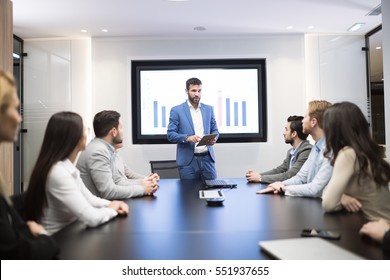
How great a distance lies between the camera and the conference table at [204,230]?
1.07 m

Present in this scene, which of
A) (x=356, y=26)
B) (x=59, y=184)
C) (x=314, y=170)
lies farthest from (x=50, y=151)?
(x=356, y=26)

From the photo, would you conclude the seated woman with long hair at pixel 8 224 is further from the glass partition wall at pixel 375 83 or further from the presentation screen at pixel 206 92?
the glass partition wall at pixel 375 83

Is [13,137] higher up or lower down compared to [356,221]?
higher up

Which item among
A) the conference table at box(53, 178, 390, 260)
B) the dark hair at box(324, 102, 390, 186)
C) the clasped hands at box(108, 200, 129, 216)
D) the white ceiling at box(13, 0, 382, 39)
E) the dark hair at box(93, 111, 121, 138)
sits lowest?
the conference table at box(53, 178, 390, 260)

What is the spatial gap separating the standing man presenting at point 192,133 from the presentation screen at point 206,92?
1.24m

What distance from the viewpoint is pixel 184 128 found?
389cm

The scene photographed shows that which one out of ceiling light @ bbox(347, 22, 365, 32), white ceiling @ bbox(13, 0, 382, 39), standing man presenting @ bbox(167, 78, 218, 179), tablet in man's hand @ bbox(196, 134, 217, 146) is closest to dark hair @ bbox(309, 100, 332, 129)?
tablet in man's hand @ bbox(196, 134, 217, 146)

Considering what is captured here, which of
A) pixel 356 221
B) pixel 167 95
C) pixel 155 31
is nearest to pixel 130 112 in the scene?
pixel 167 95

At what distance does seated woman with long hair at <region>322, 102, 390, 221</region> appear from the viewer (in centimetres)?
146

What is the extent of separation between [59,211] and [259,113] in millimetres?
4247

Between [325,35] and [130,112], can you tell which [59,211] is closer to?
[130,112]

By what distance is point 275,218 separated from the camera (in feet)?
4.94

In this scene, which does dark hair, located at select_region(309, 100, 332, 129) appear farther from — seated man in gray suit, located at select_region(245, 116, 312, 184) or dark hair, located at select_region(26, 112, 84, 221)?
dark hair, located at select_region(26, 112, 84, 221)

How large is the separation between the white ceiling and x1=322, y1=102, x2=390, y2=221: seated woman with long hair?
2.87 meters
